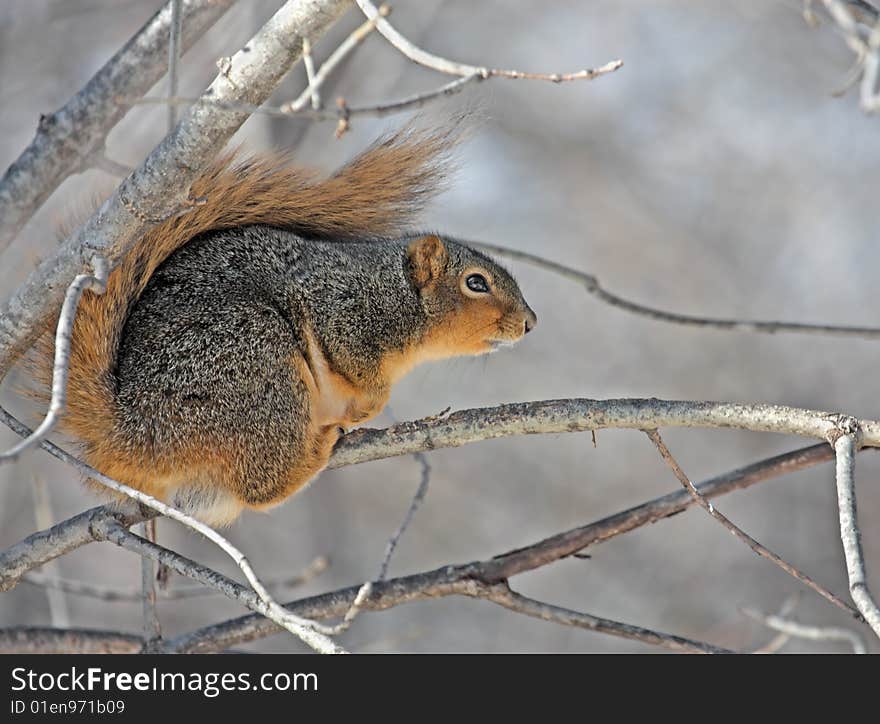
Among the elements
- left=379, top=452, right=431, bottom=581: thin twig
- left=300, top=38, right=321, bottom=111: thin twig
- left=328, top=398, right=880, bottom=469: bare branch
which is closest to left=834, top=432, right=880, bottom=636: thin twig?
left=328, top=398, right=880, bottom=469: bare branch

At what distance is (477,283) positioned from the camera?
2.78m

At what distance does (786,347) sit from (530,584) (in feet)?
6.13

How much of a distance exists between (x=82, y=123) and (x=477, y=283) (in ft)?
3.54

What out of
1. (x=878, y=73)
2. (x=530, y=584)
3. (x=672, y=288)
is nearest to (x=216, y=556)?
(x=530, y=584)

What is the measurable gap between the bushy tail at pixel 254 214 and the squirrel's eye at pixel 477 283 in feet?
0.71

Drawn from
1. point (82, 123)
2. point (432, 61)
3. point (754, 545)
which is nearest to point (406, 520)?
point (754, 545)

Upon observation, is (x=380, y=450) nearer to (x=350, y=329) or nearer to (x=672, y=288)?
(x=350, y=329)

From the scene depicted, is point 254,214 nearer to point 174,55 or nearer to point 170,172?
point 170,172

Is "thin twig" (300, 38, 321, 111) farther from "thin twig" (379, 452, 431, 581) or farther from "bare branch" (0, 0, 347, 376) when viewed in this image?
"thin twig" (379, 452, 431, 581)

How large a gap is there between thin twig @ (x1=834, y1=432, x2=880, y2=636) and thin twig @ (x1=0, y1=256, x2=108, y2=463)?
3.46 feet

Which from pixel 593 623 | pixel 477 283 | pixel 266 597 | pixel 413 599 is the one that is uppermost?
pixel 477 283

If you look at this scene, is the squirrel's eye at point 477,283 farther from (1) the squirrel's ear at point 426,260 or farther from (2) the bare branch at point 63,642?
(2) the bare branch at point 63,642

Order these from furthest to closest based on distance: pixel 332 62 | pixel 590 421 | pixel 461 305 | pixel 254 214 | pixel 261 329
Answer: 1. pixel 461 305
2. pixel 254 214
3. pixel 261 329
4. pixel 590 421
5. pixel 332 62

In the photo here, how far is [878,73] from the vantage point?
124cm
